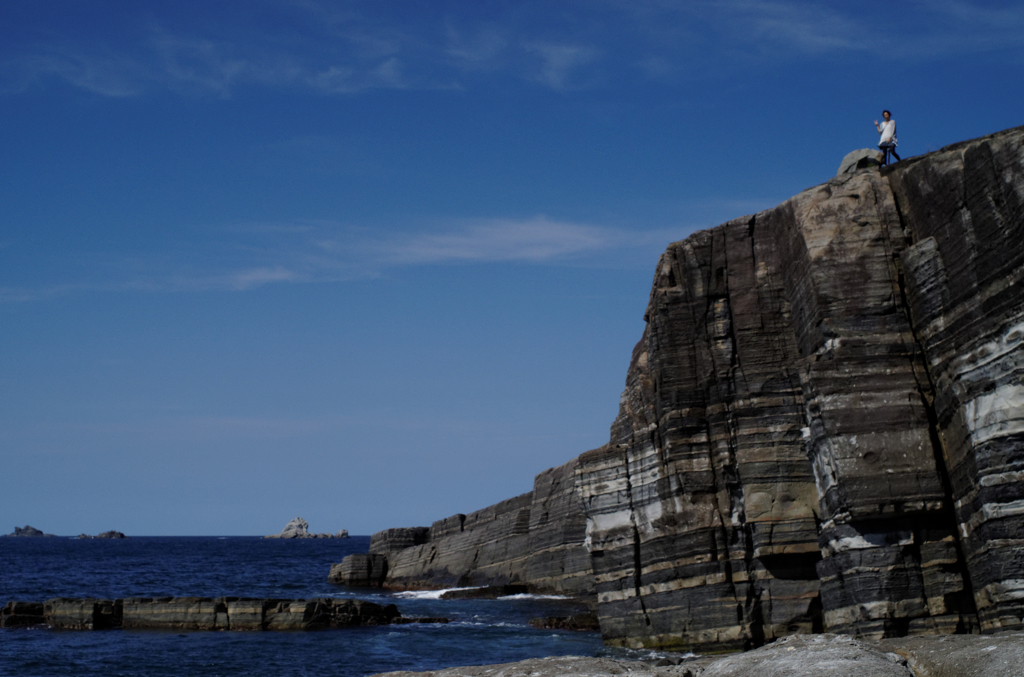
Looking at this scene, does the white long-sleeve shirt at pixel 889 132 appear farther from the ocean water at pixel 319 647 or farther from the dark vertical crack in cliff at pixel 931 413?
the ocean water at pixel 319 647

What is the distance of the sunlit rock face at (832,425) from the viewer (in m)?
17.9

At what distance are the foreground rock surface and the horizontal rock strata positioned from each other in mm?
23375

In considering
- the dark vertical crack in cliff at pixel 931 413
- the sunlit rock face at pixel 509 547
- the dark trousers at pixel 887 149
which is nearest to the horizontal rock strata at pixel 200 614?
the sunlit rock face at pixel 509 547

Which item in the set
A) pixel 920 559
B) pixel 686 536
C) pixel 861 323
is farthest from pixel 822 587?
pixel 861 323

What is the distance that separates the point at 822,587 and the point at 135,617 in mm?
29265

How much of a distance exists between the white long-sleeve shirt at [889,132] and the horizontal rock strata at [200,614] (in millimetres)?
26652

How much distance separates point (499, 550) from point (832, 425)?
4105 cm

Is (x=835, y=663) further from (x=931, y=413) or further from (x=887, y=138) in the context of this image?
(x=887, y=138)

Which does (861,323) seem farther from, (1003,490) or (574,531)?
(574,531)

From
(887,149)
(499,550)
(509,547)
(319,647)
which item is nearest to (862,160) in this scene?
(887,149)

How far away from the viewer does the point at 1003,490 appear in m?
17.2

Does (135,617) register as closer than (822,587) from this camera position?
No

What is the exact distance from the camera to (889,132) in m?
23.8

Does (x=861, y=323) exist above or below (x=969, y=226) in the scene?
below
